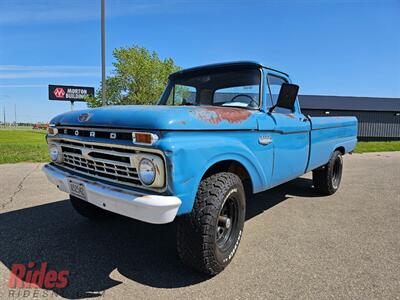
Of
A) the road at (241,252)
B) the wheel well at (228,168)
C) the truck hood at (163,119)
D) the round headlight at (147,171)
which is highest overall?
the truck hood at (163,119)

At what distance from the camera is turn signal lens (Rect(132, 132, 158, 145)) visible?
2.31 meters

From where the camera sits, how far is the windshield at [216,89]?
3.81 meters

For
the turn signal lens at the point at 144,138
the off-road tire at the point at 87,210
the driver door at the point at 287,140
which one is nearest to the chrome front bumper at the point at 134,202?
the turn signal lens at the point at 144,138

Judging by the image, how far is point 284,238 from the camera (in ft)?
12.1

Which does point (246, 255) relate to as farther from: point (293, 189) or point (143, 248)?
point (293, 189)

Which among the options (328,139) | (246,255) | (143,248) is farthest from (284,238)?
Answer: (328,139)

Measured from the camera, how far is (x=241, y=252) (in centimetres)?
329

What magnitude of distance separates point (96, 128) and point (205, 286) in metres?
1.72

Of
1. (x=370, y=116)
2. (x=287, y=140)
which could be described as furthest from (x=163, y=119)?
(x=370, y=116)

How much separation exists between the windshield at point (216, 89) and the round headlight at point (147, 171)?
5.68ft

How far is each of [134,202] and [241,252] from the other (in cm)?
155

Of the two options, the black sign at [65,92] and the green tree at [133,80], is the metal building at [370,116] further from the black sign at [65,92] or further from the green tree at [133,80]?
the black sign at [65,92]

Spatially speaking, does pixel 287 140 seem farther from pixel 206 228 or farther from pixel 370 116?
pixel 370 116

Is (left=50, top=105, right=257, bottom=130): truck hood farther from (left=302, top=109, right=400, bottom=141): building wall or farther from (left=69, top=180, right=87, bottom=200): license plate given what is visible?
(left=302, top=109, right=400, bottom=141): building wall
